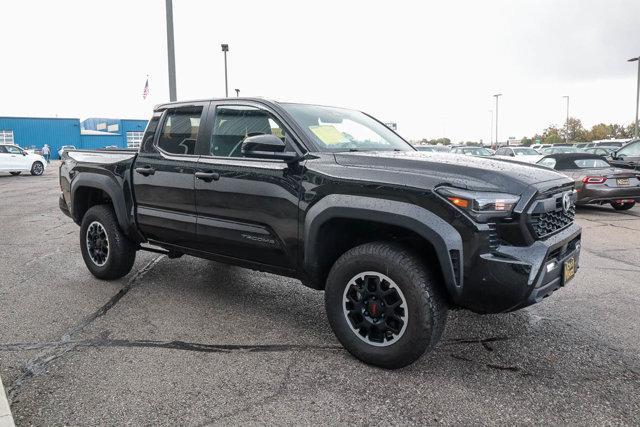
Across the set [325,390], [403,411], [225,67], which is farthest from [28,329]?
[225,67]

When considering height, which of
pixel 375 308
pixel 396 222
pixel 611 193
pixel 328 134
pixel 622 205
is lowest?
pixel 622 205

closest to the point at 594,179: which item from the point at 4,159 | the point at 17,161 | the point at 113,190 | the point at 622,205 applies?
the point at 622,205

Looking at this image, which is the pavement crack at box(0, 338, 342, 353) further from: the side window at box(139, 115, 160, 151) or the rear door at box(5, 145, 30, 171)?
the rear door at box(5, 145, 30, 171)

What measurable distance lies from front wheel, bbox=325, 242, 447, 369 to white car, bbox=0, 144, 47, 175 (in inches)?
1018

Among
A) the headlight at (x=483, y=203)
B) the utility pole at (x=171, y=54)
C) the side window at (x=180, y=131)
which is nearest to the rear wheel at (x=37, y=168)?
the utility pole at (x=171, y=54)

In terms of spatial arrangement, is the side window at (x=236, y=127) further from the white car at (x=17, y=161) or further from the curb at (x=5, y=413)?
the white car at (x=17, y=161)

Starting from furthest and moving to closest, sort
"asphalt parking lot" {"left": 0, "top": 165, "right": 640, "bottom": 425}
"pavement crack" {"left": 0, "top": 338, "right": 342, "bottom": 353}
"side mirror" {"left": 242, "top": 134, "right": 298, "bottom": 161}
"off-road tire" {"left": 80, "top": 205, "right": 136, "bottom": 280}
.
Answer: "off-road tire" {"left": 80, "top": 205, "right": 136, "bottom": 280} < "pavement crack" {"left": 0, "top": 338, "right": 342, "bottom": 353} < "side mirror" {"left": 242, "top": 134, "right": 298, "bottom": 161} < "asphalt parking lot" {"left": 0, "top": 165, "right": 640, "bottom": 425}

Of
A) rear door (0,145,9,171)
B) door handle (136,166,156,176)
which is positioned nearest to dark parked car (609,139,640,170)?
door handle (136,166,156,176)

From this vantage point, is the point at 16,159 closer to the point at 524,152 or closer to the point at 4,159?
the point at 4,159

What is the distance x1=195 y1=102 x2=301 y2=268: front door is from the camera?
3.69 metres

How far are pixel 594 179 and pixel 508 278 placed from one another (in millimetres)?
8524

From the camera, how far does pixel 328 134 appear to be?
3922 mm

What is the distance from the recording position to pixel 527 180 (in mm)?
3072

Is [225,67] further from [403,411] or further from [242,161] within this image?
[403,411]
